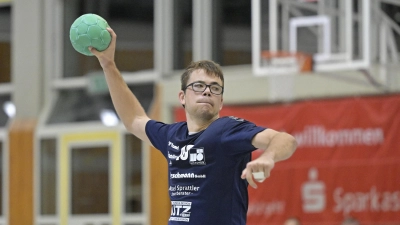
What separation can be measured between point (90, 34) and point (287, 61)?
20.7 ft

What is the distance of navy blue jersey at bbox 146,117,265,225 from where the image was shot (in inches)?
163

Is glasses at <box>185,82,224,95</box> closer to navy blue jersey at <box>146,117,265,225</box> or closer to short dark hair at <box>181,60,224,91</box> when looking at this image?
short dark hair at <box>181,60,224,91</box>

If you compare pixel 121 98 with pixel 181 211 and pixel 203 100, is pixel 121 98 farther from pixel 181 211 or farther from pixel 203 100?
pixel 181 211

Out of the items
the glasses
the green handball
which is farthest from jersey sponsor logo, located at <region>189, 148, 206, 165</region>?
the green handball

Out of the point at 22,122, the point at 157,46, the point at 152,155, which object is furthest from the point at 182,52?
the point at 22,122

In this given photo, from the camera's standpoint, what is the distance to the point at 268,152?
367 centimetres

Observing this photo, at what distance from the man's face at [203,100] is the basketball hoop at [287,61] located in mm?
6134

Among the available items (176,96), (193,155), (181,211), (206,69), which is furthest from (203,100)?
(176,96)

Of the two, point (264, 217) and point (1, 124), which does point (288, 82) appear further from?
point (1, 124)

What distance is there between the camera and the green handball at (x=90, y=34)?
4715mm

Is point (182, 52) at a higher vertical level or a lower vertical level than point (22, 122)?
higher

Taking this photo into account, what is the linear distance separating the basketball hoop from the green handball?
5.86 meters

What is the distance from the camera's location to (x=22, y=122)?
50.6 feet

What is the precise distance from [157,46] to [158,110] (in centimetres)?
126
